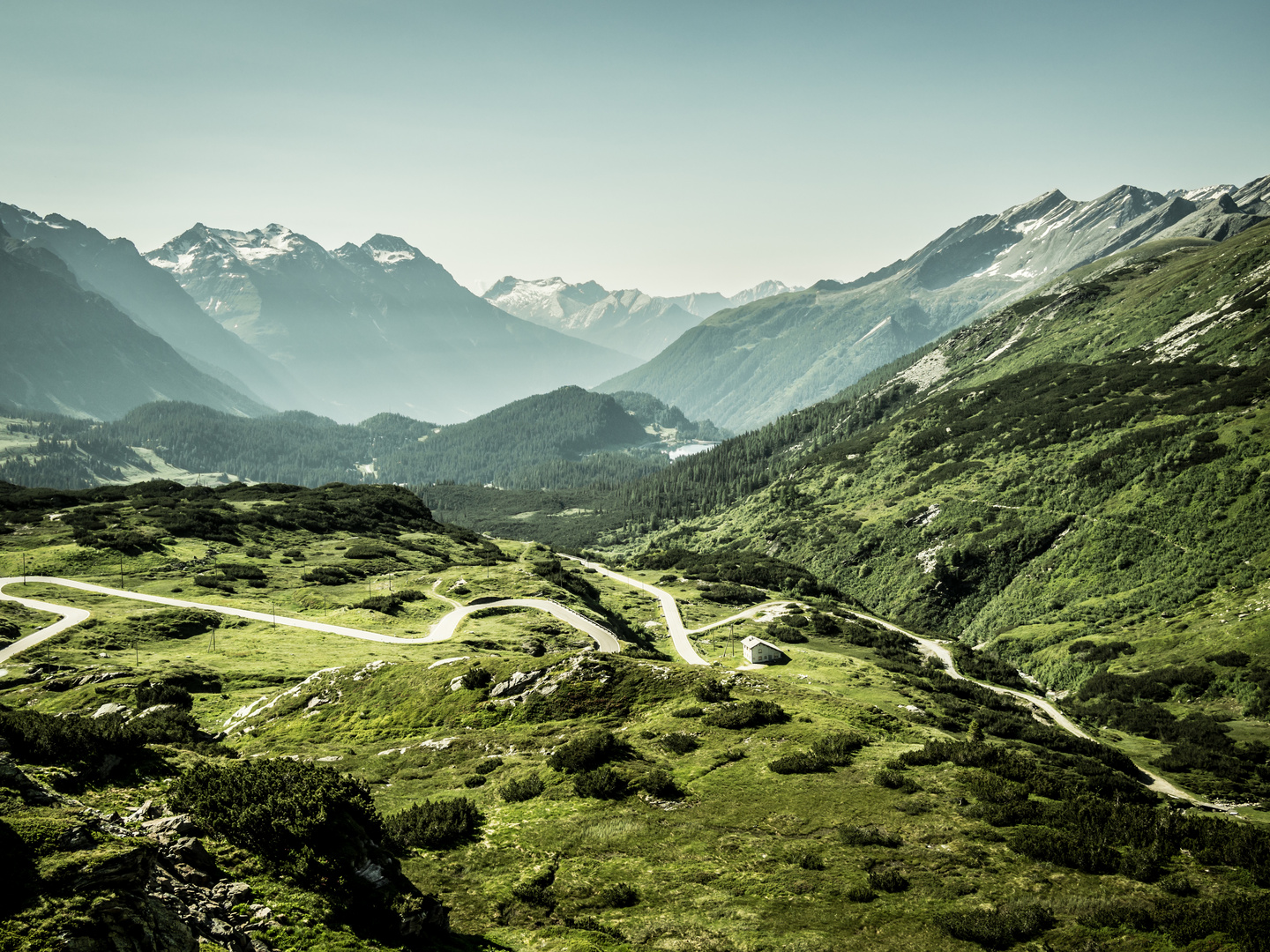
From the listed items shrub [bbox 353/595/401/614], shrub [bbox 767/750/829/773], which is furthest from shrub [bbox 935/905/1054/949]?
shrub [bbox 353/595/401/614]

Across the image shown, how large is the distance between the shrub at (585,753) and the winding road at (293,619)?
3114 cm

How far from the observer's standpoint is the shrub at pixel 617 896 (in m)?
21.9

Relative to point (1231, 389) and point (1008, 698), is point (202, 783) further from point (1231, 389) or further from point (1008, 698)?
point (1231, 389)

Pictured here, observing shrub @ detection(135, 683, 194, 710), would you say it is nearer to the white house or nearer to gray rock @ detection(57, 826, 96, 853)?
gray rock @ detection(57, 826, 96, 853)

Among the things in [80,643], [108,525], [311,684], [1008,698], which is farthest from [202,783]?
[108,525]

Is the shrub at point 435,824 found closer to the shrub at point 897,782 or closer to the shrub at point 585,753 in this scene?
the shrub at point 585,753

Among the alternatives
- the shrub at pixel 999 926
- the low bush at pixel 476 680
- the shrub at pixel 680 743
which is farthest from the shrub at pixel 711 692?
Result: the shrub at pixel 999 926

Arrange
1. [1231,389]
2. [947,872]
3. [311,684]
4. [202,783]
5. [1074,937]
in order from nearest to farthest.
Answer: [1074,937] → [202,783] → [947,872] → [311,684] → [1231,389]

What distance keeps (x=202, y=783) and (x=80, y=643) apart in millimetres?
54290

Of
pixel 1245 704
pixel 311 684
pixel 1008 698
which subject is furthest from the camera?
pixel 1008 698

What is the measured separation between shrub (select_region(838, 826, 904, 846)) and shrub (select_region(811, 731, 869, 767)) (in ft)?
21.9

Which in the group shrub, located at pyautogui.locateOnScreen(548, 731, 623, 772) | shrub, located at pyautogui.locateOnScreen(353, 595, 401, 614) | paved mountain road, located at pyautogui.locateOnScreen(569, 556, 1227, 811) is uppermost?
shrub, located at pyautogui.locateOnScreen(353, 595, 401, 614)

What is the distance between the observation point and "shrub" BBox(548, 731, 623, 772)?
32.1 metres

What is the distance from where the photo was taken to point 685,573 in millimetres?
162625
